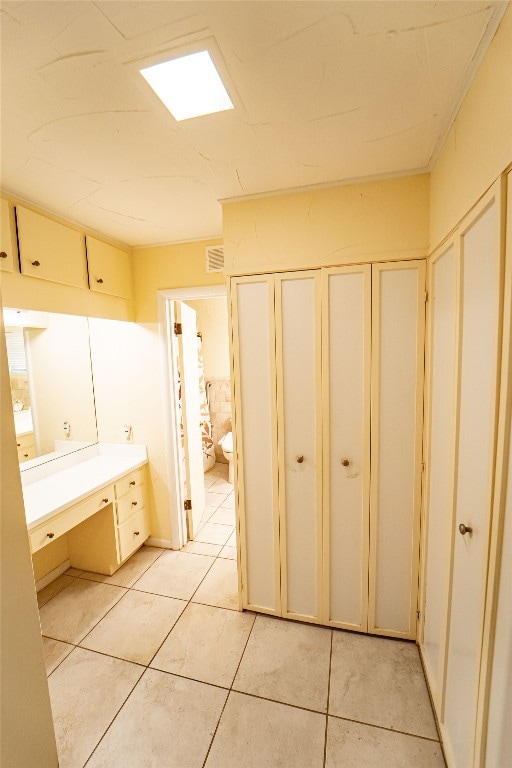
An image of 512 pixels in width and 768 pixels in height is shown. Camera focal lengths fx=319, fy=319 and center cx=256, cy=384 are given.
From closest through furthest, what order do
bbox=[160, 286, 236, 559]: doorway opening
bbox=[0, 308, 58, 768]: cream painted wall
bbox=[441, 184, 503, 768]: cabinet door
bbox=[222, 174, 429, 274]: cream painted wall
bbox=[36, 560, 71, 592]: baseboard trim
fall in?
bbox=[0, 308, 58, 768]: cream painted wall
bbox=[441, 184, 503, 768]: cabinet door
bbox=[222, 174, 429, 274]: cream painted wall
bbox=[36, 560, 71, 592]: baseboard trim
bbox=[160, 286, 236, 559]: doorway opening

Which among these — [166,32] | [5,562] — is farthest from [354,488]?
[166,32]

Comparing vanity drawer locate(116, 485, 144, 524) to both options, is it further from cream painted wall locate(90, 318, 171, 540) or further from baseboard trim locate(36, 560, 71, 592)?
baseboard trim locate(36, 560, 71, 592)

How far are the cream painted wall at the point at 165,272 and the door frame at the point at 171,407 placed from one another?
6cm

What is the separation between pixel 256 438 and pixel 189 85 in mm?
1541

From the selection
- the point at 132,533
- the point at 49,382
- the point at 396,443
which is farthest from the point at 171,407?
the point at 396,443

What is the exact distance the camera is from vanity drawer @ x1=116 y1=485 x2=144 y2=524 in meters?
2.40

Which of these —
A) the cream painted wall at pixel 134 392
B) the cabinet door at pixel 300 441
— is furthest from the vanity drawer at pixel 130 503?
the cabinet door at pixel 300 441

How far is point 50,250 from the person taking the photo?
1.84m

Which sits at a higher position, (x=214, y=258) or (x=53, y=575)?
(x=214, y=258)

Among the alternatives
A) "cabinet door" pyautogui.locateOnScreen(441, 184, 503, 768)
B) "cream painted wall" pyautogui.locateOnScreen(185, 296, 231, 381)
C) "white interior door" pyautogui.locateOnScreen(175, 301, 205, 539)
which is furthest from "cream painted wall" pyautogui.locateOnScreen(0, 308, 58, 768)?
"cream painted wall" pyautogui.locateOnScreen(185, 296, 231, 381)

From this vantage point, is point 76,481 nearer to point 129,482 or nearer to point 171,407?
point 129,482

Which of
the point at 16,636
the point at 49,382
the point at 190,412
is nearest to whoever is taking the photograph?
the point at 16,636

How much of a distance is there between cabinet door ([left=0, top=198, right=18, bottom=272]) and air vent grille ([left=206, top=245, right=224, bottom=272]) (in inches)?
45.7

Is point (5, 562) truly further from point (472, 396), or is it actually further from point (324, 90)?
point (324, 90)
